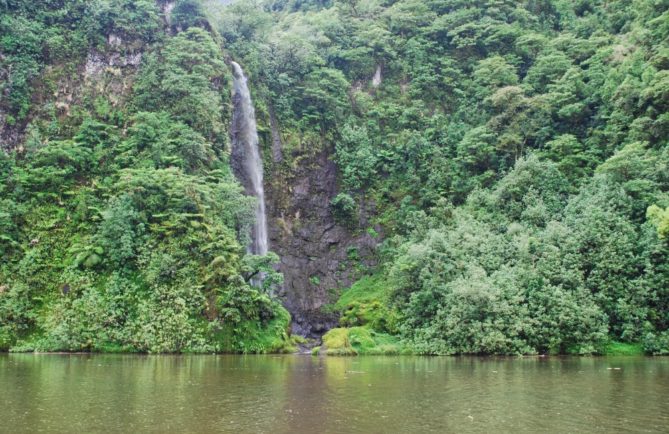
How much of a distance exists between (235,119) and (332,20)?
17203 mm

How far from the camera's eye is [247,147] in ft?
150

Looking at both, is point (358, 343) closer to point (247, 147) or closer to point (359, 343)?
A: point (359, 343)

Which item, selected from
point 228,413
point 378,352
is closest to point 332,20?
point 378,352

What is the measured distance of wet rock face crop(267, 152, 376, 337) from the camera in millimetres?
43250

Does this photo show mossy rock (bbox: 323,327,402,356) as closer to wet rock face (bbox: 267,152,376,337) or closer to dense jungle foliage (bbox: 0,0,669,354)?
dense jungle foliage (bbox: 0,0,669,354)

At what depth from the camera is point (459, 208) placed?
4162 cm

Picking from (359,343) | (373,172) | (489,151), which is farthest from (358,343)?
(489,151)

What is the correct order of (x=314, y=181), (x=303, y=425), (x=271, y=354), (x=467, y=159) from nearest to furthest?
(x=303, y=425), (x=271, y=354), (x=467, y=159), (x=314, y=181)

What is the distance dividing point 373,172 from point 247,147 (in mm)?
10836

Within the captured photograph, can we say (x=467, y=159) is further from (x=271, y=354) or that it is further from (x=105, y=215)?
(x=105, y=215)

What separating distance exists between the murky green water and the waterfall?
797 inches

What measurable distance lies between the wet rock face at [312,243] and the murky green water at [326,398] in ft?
62.2

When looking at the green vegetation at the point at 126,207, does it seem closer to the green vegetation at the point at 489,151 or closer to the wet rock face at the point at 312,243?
the wet rock face at the point at 312,243

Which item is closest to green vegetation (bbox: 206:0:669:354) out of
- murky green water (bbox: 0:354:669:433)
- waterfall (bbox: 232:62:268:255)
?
waterfall (bbox: 232:62:268:255)
